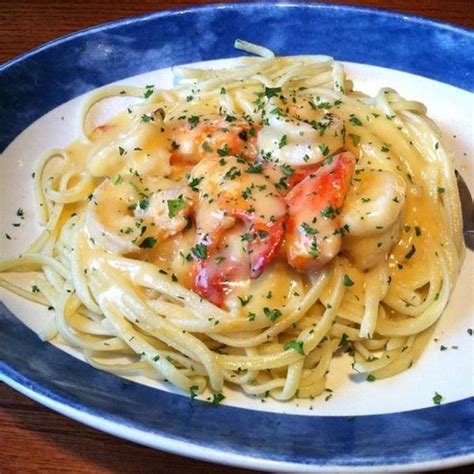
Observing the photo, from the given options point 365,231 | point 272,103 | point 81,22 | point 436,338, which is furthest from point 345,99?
point 81,22

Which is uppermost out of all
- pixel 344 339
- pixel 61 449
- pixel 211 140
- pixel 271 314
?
pixel 211 140

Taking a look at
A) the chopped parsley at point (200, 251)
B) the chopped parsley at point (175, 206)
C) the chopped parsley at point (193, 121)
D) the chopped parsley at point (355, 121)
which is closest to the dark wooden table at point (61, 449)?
the chopped parsley at point (200, 251)

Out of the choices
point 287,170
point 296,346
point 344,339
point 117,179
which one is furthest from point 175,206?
point 344,339

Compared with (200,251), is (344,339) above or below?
below

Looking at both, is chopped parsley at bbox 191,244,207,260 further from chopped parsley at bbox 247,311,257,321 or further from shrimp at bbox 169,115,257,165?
shrimp at bbox 169,115,257,165

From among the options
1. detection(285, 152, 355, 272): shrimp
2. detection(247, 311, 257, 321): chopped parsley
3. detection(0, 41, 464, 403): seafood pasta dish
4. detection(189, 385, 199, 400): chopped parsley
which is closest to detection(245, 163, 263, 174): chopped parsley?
detection(0, 41, 464, 403): seafood pasta dish

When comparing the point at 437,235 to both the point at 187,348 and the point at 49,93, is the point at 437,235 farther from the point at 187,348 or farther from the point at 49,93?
the point at 49,93

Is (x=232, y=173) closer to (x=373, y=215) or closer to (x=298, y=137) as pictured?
(x=298, y=137)
